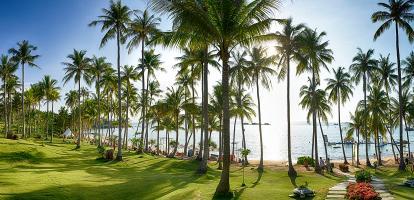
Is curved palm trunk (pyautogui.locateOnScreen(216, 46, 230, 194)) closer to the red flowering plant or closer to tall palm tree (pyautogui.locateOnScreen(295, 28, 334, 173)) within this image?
the red flowering plant

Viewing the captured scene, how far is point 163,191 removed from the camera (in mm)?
22484

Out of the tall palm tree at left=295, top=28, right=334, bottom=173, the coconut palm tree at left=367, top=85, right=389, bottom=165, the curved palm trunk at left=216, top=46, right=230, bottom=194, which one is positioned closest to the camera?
the curved palm trunk at left=216, top=46, right=230, bottom=194

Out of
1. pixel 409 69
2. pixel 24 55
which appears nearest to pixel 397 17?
pixel 409 69

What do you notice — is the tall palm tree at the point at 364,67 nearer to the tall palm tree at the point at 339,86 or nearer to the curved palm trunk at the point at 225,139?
the tall palm tree at the point at 339,86

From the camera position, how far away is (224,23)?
20359mm

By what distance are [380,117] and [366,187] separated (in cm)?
3980

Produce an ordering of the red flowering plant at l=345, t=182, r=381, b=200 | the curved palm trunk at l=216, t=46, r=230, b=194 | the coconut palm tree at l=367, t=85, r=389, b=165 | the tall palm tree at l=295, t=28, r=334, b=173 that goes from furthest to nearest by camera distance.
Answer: the coconut palm tree at l=367, t=85, r=389, b=165 → the tall palm tree at l=295, t=28, r=334, b=173 → the curved palm trunk at l=216, t=46, r=230, b=194 → the red flowering plant at l=345, t=182, r=381, b=200

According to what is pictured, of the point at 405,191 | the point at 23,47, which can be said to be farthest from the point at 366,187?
the point at 23,47

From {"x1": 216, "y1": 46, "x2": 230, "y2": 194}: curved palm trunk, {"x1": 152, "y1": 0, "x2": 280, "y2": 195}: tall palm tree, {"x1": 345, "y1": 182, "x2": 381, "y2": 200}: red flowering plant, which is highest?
{"x1": 152, "y1": 0, "x2": 280, "y2": 195}: tall palm tree

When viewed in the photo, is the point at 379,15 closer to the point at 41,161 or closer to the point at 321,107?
the point at 321,107

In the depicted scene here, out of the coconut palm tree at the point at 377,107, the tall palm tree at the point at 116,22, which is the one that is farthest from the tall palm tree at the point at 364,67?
the tall palm tree at the point at 116,22

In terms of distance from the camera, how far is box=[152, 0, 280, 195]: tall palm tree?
20.4 metres

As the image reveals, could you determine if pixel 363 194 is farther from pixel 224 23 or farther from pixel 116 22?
pixel 116 22

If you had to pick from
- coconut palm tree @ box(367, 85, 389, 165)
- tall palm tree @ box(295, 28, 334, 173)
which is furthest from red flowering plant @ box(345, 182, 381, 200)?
coconut palm tree @ box(367, 85, 389, 165)
